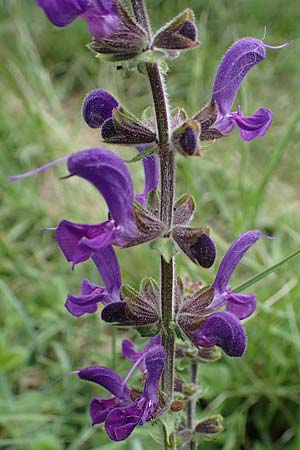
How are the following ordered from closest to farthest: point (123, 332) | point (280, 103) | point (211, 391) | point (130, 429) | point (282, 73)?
point (130, 429)
point (211, 391)
point (123, 332)
point (280, 103)
point (282, 73)

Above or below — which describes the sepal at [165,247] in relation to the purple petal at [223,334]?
above

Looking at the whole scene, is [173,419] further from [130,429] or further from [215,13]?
[215,13]

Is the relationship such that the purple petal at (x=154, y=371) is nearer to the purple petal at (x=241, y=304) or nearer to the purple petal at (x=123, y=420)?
the purple petal at (x=123, y=420)

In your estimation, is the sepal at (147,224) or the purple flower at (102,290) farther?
the purple flower at (102,290)

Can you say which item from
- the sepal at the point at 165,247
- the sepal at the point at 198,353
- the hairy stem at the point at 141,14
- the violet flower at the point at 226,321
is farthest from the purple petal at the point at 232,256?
the hairy stem at the point at 141,14

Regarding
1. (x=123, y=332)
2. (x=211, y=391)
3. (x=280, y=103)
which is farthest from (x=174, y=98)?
(x=211, y=391)

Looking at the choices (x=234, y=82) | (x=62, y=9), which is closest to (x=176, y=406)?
(x=234, y=82)
